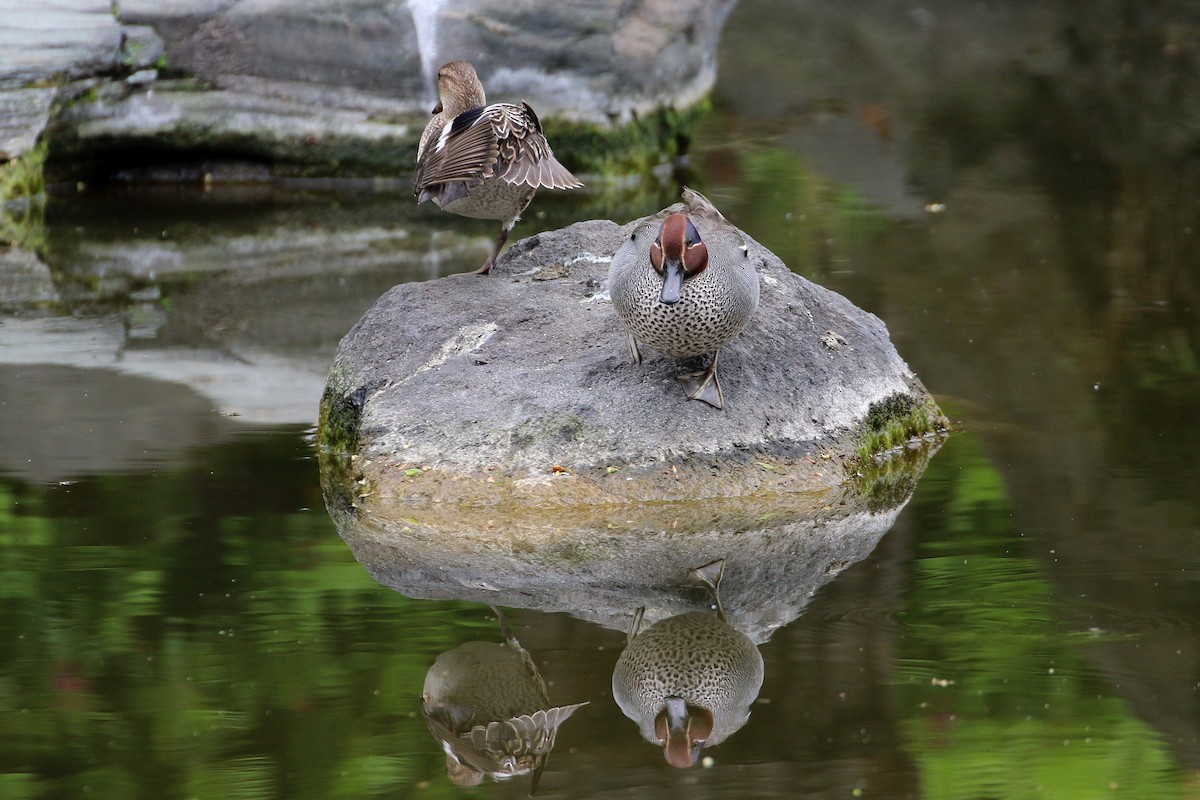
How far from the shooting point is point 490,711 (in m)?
4.12

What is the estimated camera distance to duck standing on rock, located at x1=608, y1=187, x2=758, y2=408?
5238 mm

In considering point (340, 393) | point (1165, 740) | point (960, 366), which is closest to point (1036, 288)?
point (960, 366)

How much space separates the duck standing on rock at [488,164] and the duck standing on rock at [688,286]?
1.05 meters

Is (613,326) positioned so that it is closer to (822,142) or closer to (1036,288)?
(1036,288)

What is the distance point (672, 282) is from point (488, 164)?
160 cm

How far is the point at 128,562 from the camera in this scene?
17.0ft

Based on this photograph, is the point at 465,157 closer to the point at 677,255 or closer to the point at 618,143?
the point at 677,255

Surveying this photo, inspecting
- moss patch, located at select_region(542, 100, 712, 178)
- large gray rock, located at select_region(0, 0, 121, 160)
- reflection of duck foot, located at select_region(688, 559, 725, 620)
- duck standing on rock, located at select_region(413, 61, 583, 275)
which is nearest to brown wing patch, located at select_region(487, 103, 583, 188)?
duck standing on rock, located at select_region(413, 61, 583, 275)

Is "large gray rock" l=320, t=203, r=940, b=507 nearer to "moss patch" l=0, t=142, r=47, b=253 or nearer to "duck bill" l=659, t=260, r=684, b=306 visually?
"duck bill" l=659, t=260, r=684, b=306

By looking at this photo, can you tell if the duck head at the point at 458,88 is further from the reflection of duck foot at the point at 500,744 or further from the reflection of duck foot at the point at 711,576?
the reflection of duck foot at the point at 500,744

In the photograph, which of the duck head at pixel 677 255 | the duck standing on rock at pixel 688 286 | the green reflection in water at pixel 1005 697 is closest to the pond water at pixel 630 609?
the green reflection in water at pixel 1005 697

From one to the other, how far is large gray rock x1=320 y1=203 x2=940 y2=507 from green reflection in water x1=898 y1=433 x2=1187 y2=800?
30.7 inches

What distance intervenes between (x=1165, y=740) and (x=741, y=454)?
2.05m

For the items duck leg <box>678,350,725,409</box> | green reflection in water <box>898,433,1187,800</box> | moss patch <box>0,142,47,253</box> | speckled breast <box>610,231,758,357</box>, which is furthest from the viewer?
moss patch <box>0,142,47,253</box>
